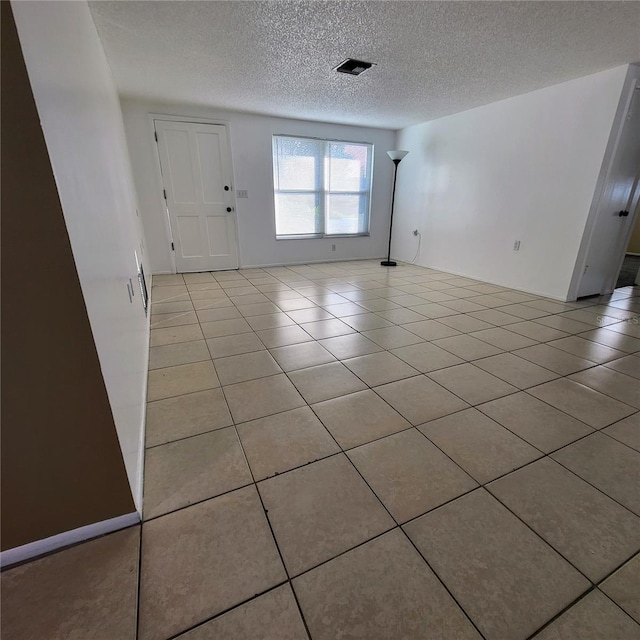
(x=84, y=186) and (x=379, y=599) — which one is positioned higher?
(x=84, y=186)

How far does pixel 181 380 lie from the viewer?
2.09 m

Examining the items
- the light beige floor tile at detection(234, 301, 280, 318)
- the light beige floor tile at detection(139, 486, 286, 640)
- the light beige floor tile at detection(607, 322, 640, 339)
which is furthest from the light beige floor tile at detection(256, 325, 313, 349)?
the light beige floor tile at detection(607, 322, 640, 339)

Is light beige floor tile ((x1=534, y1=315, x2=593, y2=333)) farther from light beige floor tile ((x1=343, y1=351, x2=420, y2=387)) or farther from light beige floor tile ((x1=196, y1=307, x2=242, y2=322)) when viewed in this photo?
light beige floor tile ((x1=196, y1=307, x2=242, y2=322))

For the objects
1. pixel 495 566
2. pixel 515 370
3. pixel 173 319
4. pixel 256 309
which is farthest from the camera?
pixel 256 309

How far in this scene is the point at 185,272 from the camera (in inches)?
202

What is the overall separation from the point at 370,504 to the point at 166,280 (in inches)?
172

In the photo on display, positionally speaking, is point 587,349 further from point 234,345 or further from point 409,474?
point 234,345

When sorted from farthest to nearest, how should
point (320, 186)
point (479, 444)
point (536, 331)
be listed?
point (320, 186) → point (536, 331) → point (479, 444)

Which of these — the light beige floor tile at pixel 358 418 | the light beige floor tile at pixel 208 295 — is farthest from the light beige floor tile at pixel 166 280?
the light beige floor tile at pixel 358 418

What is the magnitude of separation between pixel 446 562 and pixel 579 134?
166 inches

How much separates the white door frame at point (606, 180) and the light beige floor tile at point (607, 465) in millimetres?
2737

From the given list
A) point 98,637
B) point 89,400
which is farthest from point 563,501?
point 89,400

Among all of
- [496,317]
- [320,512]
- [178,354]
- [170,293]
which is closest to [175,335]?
[178,354]

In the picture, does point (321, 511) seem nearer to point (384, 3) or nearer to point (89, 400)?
point (89, 400)
